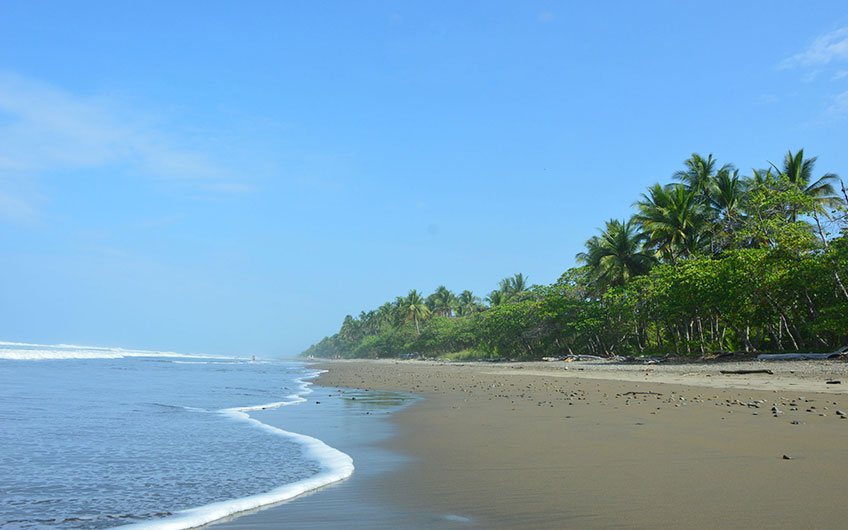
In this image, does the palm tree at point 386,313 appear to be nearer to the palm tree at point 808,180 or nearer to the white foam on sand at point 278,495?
the palm tree at point 808,180

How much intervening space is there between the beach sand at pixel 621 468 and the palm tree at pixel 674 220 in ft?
87.8

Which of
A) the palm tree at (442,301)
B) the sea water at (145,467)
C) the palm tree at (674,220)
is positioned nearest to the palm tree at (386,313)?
the palm tree at (442,301)

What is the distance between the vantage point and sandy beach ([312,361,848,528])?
13.9ft

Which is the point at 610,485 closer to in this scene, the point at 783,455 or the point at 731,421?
the point at 783,455

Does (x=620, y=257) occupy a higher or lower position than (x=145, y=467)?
higher

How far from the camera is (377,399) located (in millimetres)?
16828

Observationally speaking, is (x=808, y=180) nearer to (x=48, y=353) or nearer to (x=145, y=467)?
(x=145, y=467)

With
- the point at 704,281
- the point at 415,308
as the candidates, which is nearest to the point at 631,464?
the point at 704,281

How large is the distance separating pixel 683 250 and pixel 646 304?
6741mm

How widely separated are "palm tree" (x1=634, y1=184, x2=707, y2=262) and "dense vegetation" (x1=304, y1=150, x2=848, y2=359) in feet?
0.29

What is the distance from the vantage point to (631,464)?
20.0 feet

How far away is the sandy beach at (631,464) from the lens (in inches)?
167

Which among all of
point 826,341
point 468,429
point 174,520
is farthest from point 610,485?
point 826,341

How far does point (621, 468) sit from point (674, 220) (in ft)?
115
